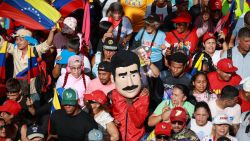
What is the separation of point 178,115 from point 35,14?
164 inches

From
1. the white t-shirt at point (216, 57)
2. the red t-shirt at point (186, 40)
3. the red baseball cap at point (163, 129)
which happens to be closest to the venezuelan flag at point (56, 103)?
the red baseball cap at point (163, 129)

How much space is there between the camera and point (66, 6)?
13.2m

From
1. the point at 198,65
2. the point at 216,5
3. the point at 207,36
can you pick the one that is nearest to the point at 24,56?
the point at 198,65

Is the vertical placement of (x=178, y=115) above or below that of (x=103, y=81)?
below

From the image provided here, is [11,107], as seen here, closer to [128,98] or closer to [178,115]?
[128,98]

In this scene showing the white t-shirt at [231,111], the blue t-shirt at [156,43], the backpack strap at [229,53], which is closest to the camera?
the white t-shirt at [231,111]

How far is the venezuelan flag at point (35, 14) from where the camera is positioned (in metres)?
12.6

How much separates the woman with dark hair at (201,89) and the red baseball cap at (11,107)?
2.51 m

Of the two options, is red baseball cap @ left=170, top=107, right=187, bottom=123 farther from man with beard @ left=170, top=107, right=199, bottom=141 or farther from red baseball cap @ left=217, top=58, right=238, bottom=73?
red baseball cap @ left=217, top=58, right=238, bottom=73

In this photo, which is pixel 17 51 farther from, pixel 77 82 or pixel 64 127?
pixel 64 127

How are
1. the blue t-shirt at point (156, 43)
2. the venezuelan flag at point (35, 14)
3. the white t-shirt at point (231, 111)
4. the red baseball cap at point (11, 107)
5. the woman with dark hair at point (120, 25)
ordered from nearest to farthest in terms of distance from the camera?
the white t-shirt at point (231, 111) < the red baseball cap at point (11, 107) < the blue t-shirt at point (156, 43) < the venezuelan flag at point (35, 14) < the woman with dark hair at point (120, 25)

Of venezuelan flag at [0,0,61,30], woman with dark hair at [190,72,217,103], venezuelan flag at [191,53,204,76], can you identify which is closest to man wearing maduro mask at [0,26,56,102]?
venezuelan flag at [0,0,61,30]

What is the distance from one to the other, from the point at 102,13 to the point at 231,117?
478 cm

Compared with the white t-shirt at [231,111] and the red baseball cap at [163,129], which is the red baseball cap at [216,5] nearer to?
the white t-shirt at [231,111]
